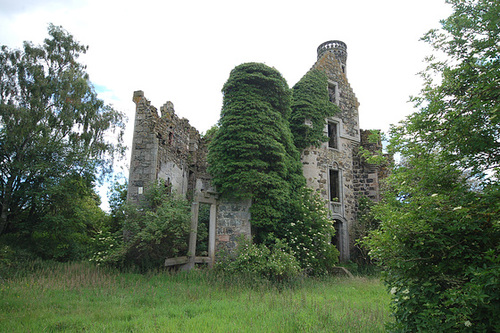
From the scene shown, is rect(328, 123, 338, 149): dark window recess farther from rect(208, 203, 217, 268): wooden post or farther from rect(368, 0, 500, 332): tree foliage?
rect(368, 0, 500, 332): tree foliage

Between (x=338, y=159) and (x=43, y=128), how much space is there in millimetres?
13271

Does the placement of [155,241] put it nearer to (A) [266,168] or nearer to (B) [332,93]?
(A) [266,168]

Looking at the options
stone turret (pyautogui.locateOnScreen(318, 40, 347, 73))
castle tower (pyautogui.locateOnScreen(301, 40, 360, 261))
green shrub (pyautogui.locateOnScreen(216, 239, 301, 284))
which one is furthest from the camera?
stone turret (pyautogui.locateOnScreen(318, 40, 347, 73))

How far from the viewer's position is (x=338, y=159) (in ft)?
52.4

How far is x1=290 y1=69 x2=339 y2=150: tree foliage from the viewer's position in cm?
1475

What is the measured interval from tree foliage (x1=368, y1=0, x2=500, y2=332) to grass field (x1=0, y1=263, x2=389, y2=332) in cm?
160

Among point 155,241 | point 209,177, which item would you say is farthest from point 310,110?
point 155,241

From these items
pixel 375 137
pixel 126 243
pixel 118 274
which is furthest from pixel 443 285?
pixel 126 243

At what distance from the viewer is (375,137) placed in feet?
17.8

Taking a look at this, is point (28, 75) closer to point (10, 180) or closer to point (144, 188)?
point (10, 180)

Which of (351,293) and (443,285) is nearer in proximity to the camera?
(443,285)

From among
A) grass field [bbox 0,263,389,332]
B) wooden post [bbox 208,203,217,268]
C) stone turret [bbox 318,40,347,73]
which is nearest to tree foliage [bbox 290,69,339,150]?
wooden post [bbox 208,203,217,268]

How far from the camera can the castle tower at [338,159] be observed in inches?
587

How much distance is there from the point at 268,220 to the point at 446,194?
24.0 feet
